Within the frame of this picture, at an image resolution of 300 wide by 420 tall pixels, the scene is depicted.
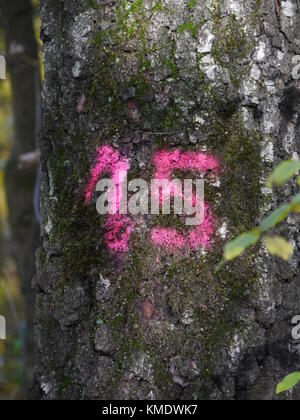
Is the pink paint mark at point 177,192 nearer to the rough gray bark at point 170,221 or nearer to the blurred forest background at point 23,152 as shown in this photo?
the rough gray bark at point 170,221

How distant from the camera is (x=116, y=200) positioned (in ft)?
5.79

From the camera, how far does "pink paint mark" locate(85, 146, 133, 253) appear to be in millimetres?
1760

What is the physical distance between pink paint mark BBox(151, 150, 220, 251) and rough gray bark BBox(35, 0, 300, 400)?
27 mm

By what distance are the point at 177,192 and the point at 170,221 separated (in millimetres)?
93

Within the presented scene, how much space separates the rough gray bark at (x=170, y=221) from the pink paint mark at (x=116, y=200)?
0.03 meters

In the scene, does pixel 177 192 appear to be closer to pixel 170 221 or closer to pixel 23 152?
pixel 170 221

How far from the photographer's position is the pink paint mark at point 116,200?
1760 mm

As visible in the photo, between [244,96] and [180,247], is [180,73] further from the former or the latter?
[180,247]

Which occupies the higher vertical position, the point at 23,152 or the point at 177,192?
the point at 23,152

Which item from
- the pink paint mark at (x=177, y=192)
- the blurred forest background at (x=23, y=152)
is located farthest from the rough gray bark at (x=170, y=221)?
the blurred forest background at (x=23, y=152)

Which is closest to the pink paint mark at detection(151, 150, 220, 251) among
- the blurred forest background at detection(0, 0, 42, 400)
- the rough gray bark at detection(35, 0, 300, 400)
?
the rough gray bark at detection(35, 0, 300, 400)

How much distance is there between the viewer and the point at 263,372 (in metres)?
1.75

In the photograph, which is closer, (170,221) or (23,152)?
(170,221)

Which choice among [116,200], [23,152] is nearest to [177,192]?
[116,200]
